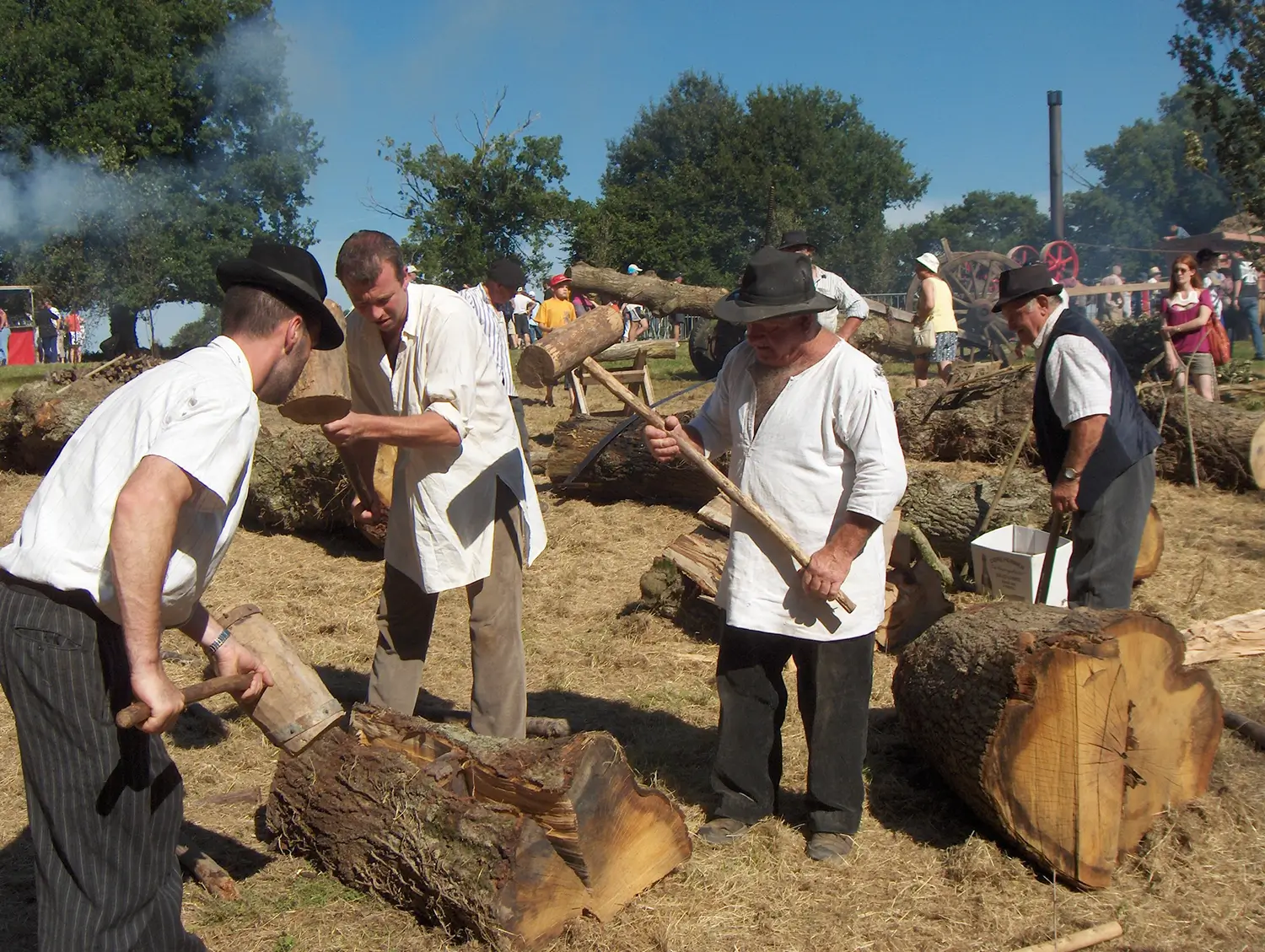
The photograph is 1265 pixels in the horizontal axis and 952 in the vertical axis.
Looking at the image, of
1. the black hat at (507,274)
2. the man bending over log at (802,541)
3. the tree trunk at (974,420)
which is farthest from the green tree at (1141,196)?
the man bending over log at (802,541)

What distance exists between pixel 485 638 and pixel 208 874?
125cm

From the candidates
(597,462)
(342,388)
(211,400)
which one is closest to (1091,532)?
(342,388)

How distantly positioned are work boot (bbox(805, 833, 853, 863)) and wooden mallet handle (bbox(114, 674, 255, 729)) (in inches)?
79.6

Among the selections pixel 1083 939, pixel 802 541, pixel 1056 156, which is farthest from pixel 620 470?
pixel 1056 156

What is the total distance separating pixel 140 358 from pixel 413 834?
887cm

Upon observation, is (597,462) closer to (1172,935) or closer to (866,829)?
(866,829)

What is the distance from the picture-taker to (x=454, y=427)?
3.77 m

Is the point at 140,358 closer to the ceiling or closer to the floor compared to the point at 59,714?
closer to the ceiling

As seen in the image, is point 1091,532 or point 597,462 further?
point 597,462

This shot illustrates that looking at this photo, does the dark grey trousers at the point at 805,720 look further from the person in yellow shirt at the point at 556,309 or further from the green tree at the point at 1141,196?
the green tree at the point at 1141,196

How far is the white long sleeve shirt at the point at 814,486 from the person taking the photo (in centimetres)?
337

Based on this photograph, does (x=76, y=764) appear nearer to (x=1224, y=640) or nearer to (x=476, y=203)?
(x=1224, y=640)

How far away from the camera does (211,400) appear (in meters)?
2.25

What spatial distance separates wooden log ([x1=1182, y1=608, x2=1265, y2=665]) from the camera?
508cm
